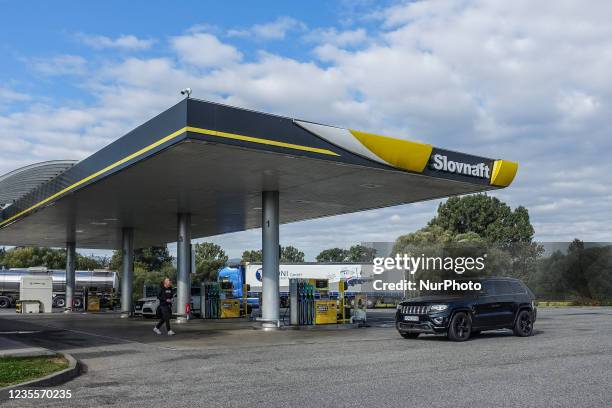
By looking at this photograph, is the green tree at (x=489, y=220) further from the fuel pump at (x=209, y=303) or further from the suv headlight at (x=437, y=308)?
the suv headlight at (x=437, y=308)

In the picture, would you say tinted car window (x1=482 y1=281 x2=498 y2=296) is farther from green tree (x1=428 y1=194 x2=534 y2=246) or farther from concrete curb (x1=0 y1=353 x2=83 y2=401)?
green tree (x1=428 y1=194 x2=534 y2=246)

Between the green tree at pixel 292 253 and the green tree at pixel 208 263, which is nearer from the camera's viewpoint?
the green tree at pixel 208 263

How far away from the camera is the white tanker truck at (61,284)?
48.1m

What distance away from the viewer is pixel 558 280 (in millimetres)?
46188

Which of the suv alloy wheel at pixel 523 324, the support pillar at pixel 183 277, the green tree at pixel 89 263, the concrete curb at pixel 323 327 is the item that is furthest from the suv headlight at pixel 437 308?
the green tree at pixel 89 263

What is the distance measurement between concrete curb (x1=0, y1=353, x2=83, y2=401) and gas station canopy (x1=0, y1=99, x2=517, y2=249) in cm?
540

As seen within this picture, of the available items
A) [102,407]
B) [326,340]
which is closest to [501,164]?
[326,340]

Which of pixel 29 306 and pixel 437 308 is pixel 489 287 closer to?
pixel 437 308

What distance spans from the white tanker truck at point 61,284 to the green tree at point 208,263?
9.49 meters

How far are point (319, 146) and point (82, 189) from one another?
8.92 m

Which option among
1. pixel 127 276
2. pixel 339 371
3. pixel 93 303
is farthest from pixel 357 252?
pixel 339 371

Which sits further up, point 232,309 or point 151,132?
point 151,132

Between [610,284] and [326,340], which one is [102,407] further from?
[610,284]

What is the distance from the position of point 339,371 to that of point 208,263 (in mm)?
65154
